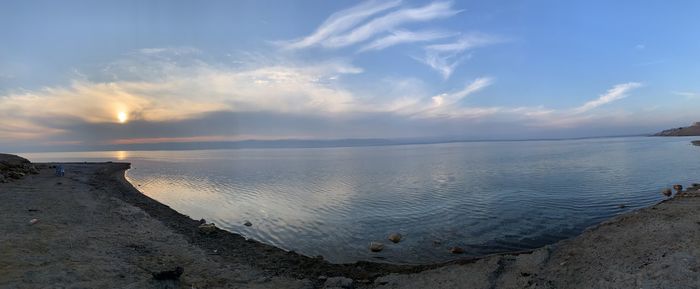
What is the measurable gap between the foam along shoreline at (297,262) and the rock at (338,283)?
0.05 m

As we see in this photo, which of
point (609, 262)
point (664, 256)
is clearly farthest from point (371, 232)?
point (664, 256)

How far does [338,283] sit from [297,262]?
2.74 metres

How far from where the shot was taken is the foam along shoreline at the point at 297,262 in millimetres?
9781

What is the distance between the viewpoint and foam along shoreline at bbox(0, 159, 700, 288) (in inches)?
385

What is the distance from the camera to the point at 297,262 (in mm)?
13312

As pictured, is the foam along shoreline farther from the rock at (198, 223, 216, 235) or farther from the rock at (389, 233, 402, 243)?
the rock at (389, 233, 402, 243)

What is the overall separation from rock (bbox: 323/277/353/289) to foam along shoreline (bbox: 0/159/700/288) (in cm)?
5

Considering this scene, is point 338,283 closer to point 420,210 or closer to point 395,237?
point 395,237

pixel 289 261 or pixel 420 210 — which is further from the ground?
pixel 289 261

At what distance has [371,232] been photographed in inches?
744

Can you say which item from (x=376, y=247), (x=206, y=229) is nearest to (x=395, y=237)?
(x=376, y=247)

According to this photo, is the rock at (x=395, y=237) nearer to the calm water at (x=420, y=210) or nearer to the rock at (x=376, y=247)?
the calm water at (x=420, y=210)

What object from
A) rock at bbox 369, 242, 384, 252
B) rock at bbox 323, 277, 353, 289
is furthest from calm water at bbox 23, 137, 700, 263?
rock at bbox 323, 277, 353, 289

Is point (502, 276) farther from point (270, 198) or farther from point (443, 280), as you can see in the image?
point (270, 198)
